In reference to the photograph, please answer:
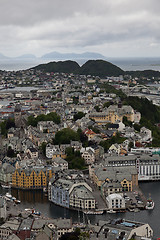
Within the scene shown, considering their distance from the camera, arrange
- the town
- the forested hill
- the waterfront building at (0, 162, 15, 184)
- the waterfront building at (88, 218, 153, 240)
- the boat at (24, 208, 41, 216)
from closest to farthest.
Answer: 1. the waterfront building at (88, 218, 153, 240)
2. the town
3. the boat at (24, 208, 41, 216)
4. the waterfront building at (0, 162, 15, 184)
5. the forested hill

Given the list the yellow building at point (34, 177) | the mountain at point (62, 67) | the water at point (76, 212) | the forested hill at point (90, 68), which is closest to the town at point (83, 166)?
the yellow building at point (34, 177)

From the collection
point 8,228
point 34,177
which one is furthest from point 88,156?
point 8,228

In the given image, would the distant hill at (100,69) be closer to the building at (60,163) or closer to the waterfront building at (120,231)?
the building at (60,163)

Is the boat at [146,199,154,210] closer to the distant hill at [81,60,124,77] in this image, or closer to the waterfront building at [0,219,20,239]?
the waterfront building at [0,219,20,239]

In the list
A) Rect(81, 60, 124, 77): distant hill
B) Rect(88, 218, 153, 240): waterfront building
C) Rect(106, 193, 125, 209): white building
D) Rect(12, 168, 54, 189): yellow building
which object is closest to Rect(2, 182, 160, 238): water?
Rect(12, 168, 54, 189): yellow building

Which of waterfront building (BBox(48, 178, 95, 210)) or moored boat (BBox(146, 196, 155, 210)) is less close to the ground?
waterfront building (BBox(48, 178, 95, 210))

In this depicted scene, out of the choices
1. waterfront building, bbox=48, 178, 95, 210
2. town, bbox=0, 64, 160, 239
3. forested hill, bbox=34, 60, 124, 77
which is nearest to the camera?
town, bbox=0, 64, 160, 239

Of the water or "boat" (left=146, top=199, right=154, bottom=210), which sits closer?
the water
